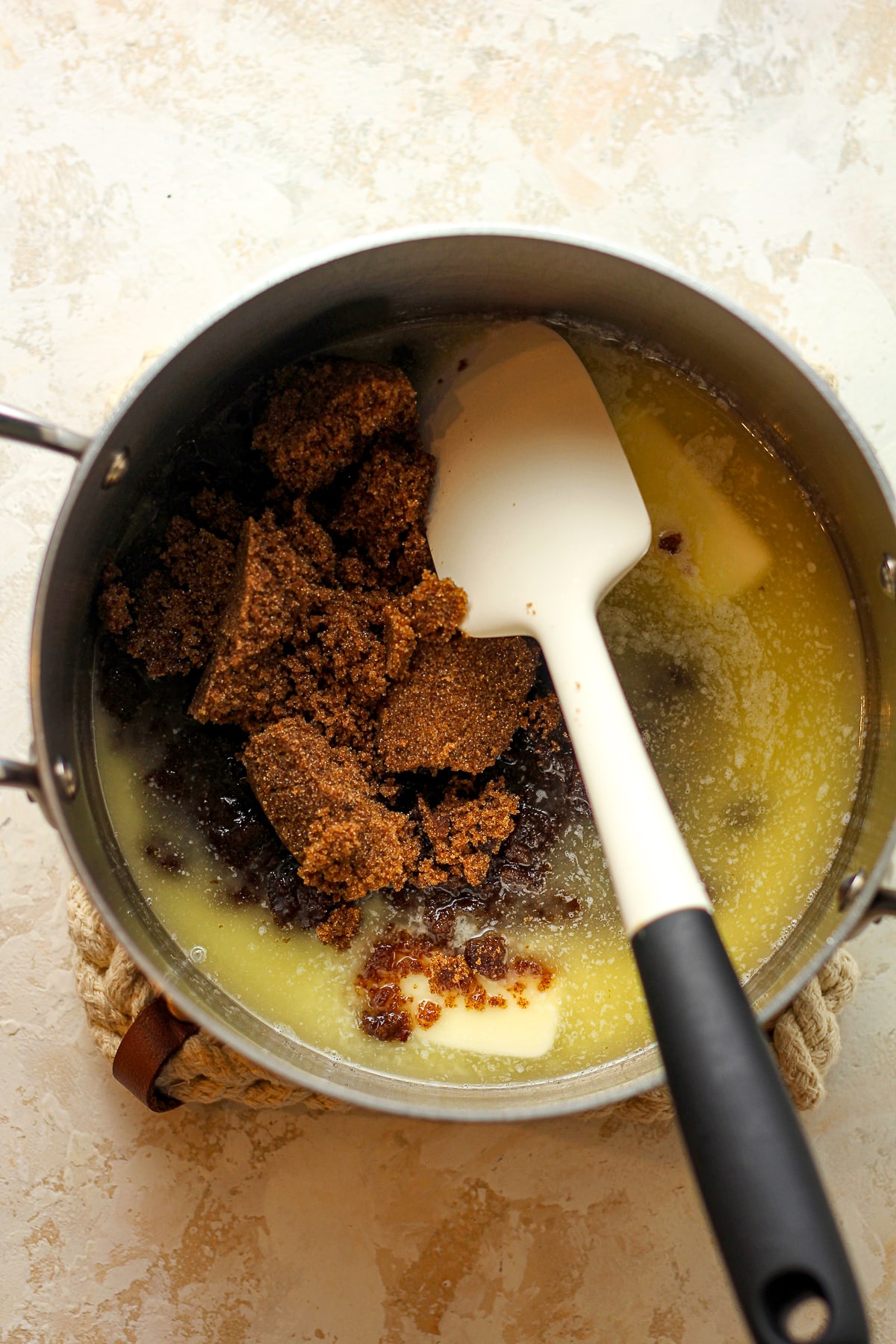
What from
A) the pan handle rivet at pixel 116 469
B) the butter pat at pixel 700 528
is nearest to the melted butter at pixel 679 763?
the butter pat at pixel 700 528

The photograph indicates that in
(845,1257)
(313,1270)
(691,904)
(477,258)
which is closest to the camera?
(845,1257)

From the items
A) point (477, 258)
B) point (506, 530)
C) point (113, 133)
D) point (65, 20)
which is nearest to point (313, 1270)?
point (506, 530)

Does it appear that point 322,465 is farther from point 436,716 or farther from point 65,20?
point 65,20

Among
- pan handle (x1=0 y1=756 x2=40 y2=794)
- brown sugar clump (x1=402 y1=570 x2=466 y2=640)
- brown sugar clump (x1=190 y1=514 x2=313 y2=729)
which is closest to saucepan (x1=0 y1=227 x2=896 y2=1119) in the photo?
pan handle (x1=0 y1=756 x2=40 y2=794)

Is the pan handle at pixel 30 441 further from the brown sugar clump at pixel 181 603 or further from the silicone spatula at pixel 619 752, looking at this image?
the silicone spatula at pixel 619 752

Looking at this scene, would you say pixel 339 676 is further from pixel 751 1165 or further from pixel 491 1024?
pixel 751 1165

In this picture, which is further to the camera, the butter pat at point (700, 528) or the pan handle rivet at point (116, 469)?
the butter pat at point (700, 528)
